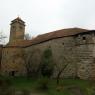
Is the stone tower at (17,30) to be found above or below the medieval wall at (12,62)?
above

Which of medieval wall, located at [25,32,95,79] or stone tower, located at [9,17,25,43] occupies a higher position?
stone tower, located at [9,17,25,43]

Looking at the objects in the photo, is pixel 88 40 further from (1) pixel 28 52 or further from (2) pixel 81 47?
(1) pixel 28 52

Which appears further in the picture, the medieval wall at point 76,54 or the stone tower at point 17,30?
the stone tower at point 17,30

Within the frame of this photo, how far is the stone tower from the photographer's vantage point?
48.1 m

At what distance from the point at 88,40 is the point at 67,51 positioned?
376cm

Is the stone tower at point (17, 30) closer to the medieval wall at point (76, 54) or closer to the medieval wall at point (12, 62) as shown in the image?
the medieval wall at point (12, 62)

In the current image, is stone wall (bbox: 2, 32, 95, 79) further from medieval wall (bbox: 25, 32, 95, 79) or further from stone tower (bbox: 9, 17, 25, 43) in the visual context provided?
stone tower (bbox: 9, 17, 25, 43)

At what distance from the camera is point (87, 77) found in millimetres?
31016

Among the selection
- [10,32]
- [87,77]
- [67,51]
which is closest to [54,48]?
[67,51]

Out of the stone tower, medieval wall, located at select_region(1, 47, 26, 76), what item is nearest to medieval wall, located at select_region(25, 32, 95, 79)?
medieval wall, located at select_region(1, 47, 26, 76)

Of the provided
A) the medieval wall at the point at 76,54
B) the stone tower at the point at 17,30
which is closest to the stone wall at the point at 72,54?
the medieval wall at the point at 76,54

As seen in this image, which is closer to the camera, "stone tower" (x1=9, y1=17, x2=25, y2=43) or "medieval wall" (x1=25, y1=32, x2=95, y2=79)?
"medieval wall" (x1=25, y1=32, x2=95, y2=79)

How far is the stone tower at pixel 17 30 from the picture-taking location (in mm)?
48131

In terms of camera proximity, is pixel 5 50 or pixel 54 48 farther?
pixel 5 50
